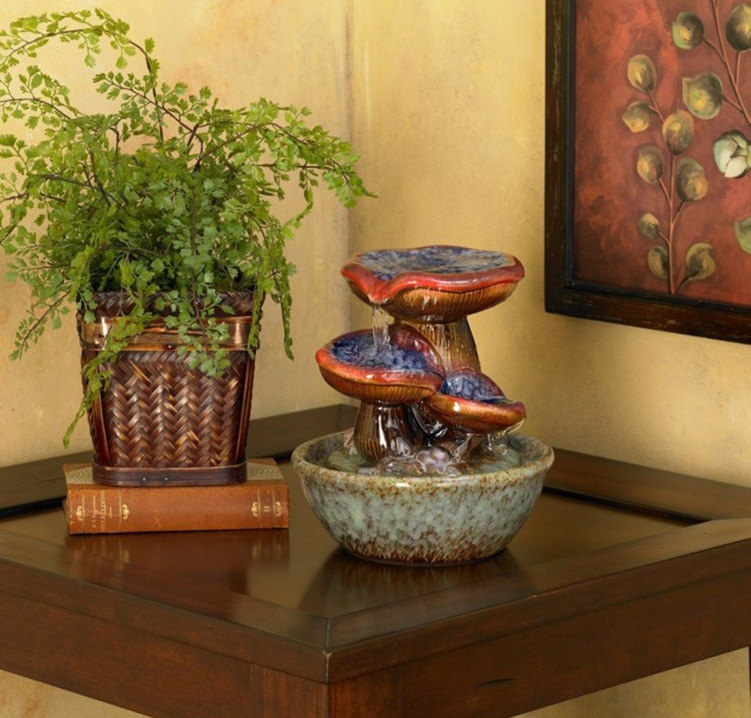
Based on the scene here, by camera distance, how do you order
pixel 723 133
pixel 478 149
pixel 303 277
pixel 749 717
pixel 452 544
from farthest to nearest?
pixel 303 277 < pixel 478 149 < pixel 749 717 < pixel 723 133 < pixel 452 544

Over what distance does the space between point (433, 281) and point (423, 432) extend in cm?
14

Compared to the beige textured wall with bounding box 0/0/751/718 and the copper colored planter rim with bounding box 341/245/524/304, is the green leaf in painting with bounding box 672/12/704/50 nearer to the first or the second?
the beige textured wall with bounding box 0/0/751/718

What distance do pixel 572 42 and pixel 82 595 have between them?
2.62ft

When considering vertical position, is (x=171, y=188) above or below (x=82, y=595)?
above

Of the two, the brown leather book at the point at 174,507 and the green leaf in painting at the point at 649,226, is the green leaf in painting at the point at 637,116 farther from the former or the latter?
the brown leather book at the point at 174,507

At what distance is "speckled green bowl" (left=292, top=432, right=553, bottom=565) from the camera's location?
50.9 inches

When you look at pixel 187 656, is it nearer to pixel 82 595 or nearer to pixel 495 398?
pixel 82 595

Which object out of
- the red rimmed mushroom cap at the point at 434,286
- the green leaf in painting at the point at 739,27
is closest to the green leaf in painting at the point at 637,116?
the green leaf in painting at the point at 739,27

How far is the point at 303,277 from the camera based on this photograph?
1.98m

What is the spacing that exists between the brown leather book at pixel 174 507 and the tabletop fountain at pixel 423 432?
9 cm

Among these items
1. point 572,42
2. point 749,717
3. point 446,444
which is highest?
point 572,42

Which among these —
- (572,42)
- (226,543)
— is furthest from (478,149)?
(226,543)

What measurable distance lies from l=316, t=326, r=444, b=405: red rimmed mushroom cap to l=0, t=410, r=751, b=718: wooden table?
15 cm

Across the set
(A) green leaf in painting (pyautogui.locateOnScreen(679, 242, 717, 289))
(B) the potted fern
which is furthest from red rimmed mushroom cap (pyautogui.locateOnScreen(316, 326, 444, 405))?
(A) green leaf in painting (pyautogui.locateOnScreen(679, 242, 717, 289))
